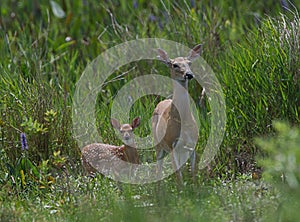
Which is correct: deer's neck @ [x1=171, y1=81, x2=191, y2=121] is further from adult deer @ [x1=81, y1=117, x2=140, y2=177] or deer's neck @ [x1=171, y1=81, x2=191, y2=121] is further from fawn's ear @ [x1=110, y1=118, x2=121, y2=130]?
fawn's ear @ [x1=110, y1=118, x2=121, y2=130]

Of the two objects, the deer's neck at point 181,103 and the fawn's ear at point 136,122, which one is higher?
the deer's neck at point 181,103

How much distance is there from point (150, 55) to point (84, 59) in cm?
124

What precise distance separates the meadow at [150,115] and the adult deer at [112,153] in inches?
5.9

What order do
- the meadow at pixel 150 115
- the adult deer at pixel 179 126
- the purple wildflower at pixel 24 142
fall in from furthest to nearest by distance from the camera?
the purple wildflower at pixel 24 142 < the adult deer at pixel 179 126 < the meadow at pixel 150 115

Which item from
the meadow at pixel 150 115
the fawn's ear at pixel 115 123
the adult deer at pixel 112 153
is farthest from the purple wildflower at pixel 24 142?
the fawn's ear at pixel 115 123

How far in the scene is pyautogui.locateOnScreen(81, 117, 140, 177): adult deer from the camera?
6023mm

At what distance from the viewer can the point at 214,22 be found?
25.7ft

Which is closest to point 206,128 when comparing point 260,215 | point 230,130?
point 230,130

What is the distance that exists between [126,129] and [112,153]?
274mm

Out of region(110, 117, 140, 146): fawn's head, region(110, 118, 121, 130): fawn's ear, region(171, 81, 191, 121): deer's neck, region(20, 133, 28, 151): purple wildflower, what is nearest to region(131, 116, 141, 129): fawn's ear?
→ region(110, 117, 140, 146): fawn's head

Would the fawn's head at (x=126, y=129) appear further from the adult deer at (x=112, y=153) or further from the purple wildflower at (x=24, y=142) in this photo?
the purple wildflower at (x=24, y=142)

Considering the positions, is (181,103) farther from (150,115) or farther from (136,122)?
(150,115)

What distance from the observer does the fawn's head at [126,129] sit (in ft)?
19.6

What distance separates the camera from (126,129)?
5992mm
